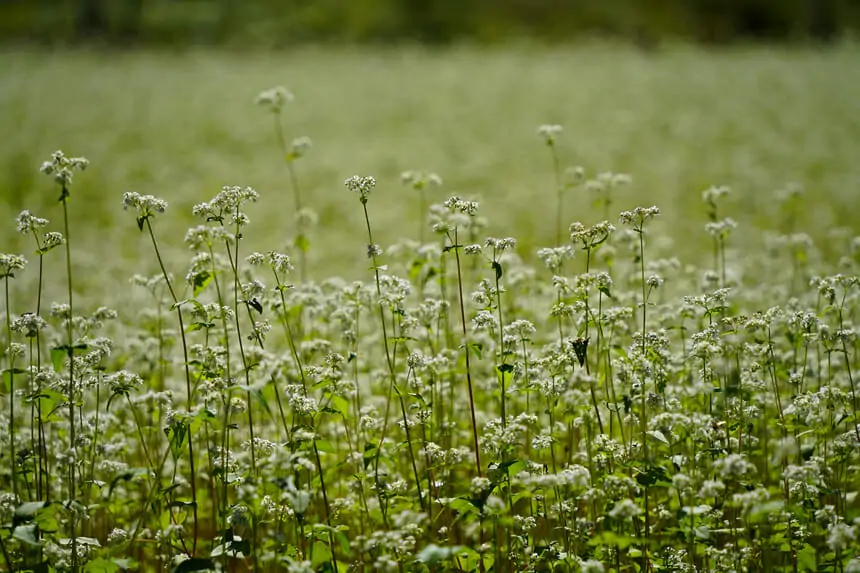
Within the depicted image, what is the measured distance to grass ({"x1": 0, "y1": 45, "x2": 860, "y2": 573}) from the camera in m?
3.18

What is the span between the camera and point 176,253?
9781 millimetres

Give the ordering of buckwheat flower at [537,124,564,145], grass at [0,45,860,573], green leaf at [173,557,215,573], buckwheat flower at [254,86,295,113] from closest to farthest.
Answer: green leaf at [173,557,215,573] < grass at [0,45,860,573] < buckwheat flower at [537,124,564,145] < buckwheat flower at [254,86,295,113]

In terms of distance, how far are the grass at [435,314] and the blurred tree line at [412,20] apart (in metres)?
8.48

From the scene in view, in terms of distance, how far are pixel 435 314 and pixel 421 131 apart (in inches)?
497

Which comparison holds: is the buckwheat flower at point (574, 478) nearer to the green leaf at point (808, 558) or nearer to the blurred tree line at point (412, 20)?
the green leaf at point (808, 558)

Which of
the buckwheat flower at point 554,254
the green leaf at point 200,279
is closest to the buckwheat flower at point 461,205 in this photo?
the buckwheat flower at point 554,254

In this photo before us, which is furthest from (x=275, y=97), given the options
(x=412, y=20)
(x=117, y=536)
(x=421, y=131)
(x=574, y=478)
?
(x=412, y=20)

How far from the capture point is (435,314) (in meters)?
4.18

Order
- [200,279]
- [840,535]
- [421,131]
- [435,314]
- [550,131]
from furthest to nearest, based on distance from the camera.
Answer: [421,131] < [550,131] < [435,314] < [200,279] < [840,535]

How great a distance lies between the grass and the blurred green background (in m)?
0.10

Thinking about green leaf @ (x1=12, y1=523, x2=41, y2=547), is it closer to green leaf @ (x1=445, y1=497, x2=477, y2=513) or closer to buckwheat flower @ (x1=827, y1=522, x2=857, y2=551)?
green leaf @ (x1=445, y1=497, x2=477, y2=513)

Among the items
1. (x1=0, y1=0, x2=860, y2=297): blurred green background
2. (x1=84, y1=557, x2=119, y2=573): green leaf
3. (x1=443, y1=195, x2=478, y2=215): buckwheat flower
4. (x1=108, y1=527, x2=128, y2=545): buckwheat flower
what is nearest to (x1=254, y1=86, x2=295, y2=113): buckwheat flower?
(x1=0, y1=0, x2=860, y2=297): blurred green background

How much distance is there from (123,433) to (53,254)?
565 cm

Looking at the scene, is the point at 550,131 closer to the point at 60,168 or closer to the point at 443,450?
the point at 443,450
